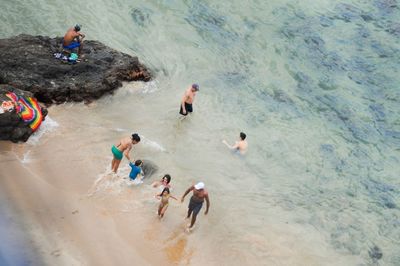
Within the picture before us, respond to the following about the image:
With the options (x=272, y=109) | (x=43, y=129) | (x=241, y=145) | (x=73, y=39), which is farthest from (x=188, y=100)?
(x=43, y=129)

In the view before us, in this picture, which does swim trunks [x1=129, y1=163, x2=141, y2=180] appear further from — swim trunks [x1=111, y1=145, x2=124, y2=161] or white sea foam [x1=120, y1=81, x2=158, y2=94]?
white sea foam [x1=120, y1=81, x2=158, y2=94]

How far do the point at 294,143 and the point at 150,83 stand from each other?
5738 millimetres

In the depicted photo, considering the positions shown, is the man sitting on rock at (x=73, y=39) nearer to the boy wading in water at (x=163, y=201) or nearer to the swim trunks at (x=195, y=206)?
the boy wading in water at (x=163, y=201)

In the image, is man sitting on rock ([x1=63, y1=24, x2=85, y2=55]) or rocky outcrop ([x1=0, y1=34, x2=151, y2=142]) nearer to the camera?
rocky outcrop ([x1=0, y1=34, x2=151, y2=142])

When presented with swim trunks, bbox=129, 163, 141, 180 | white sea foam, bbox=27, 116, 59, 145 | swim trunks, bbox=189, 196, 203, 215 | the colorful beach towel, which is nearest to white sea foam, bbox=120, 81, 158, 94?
white sea foam, bbox=27, 116, 59, 145

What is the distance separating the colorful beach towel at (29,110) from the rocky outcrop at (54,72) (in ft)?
0.09

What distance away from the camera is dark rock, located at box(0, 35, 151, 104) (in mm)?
15281

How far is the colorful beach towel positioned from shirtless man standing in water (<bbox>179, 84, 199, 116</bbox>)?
475cm

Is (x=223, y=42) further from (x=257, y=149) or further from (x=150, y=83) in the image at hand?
(x=257, y=149)

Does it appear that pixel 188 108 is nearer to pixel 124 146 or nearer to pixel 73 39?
pixel 124 146

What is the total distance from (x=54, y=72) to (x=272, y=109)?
817 centimetres

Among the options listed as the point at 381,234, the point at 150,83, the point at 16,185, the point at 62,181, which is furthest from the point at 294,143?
the point at 16,185

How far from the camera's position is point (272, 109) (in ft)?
60.9

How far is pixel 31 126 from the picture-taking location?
13.5m
